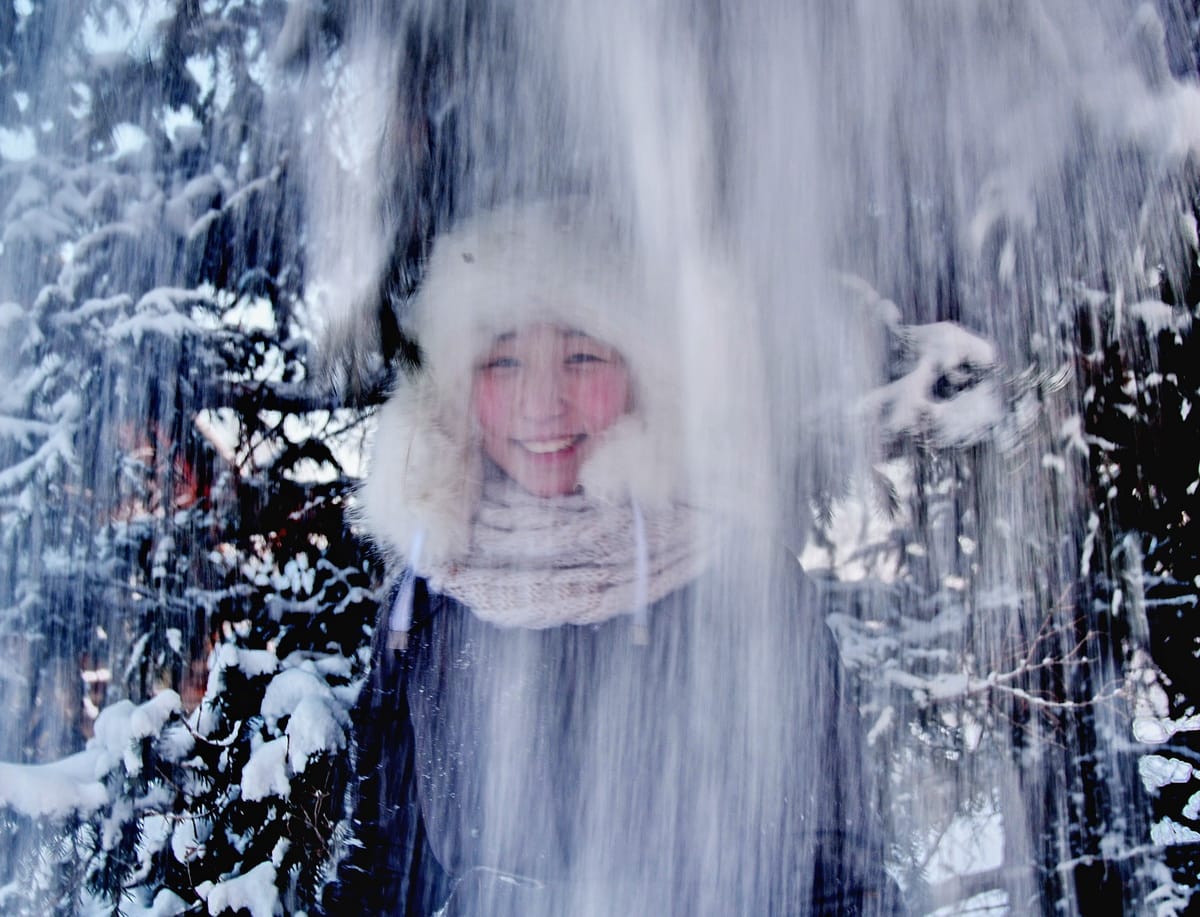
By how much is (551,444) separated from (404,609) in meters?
0.45

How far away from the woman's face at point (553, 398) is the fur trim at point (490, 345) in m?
0.03

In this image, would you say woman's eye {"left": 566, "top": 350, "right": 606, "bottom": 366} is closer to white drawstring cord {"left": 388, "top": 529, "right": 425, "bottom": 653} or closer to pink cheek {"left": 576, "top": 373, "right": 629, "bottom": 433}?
pink cheek {"left": 576, "top": 373, "right": 629, "bottom": 433}

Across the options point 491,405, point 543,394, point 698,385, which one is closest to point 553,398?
point 543,394

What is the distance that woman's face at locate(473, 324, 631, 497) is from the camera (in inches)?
63.6

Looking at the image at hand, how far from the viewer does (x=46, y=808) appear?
6.88 ft

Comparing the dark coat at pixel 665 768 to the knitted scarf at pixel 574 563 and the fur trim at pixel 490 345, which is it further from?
the fur trim at pixel 490 345

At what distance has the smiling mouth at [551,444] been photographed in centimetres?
162

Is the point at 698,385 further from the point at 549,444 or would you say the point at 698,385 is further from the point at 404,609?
the point at 404,609

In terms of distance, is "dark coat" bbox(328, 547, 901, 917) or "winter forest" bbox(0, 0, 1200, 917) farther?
"winter forest" bbox(0, 0, 1200, 917)

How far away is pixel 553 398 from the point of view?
5.28ft

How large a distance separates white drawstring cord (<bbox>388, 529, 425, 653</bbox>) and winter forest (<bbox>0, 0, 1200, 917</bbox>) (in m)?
0.31

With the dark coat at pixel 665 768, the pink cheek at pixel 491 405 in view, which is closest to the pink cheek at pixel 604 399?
the pink cheek at pixel 491 405

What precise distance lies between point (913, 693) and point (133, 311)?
258cm

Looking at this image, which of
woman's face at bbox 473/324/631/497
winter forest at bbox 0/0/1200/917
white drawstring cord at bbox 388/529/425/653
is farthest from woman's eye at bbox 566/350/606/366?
white drawstring cord at bbox 388/529/425/653
